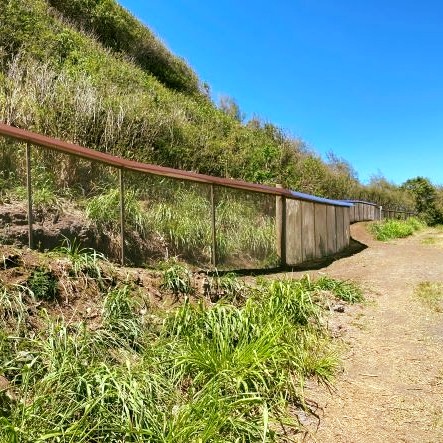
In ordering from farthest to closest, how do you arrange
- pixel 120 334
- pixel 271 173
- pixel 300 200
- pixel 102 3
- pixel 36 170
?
pixel 102 3
pixel 271 173
pixel 300 200
pixel 36 170
pixel 120 334

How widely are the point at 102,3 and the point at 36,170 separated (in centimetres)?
1745

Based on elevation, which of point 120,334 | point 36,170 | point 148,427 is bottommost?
point 148,427

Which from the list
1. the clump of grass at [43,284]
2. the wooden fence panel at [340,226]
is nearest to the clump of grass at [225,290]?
the clump of grass at [43,284]

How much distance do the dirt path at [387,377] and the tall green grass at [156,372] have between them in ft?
0.78

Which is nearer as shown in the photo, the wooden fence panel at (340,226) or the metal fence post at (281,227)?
the metal fence post at (281,227)

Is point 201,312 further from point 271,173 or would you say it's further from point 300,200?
point 271,173

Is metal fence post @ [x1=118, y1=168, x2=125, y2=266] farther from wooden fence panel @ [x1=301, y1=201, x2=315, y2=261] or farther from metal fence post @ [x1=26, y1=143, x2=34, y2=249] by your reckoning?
wooden fence panel @ [x1=301, y1=201, x2=315, y2=261]

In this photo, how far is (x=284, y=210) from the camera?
9.23 m

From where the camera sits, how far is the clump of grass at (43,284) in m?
4.09

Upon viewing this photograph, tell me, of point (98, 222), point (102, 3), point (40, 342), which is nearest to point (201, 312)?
point (40, 342)

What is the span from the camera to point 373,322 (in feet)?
18.8

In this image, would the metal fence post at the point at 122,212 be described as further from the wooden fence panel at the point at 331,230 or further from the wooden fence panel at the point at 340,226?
the wooden fence panel at the point at 340,226

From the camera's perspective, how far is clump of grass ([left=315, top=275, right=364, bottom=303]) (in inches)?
255

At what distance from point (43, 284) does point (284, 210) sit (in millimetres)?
5854
